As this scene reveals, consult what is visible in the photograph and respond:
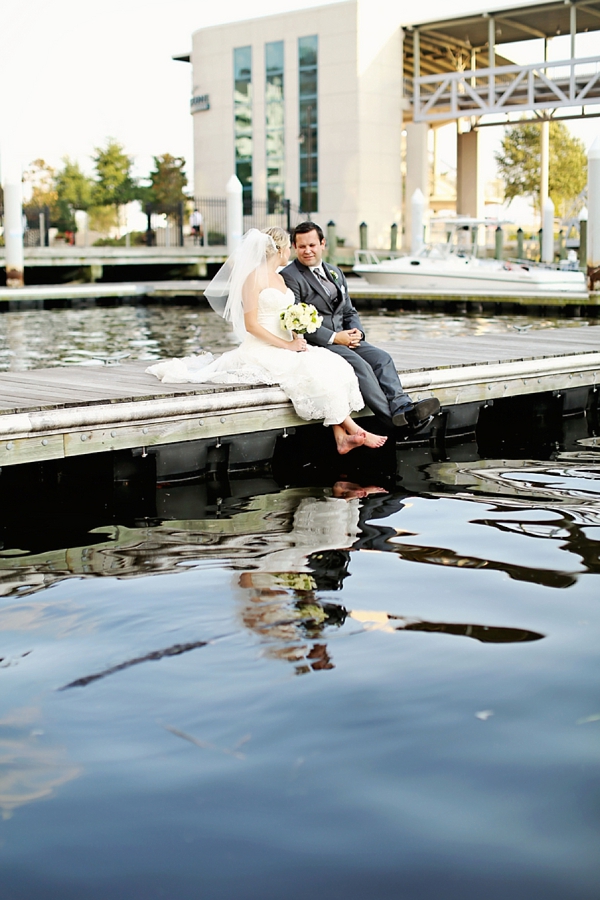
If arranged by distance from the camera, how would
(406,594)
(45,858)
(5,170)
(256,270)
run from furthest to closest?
(5,170)
(256,270)
(406,594)
(45,858)

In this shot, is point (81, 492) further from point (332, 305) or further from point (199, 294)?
point (199, 294)

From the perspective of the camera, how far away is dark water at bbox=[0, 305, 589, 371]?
1405 centimetres

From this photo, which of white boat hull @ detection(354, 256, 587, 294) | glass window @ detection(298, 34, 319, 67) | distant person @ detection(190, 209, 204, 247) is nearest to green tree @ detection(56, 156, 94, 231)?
glass window @ detection(298, 34, 319, 67)

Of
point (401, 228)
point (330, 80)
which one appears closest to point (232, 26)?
point (330, 80)

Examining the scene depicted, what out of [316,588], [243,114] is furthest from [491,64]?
[316,588]

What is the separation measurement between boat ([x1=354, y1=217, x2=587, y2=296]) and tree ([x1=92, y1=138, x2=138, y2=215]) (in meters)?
26.7

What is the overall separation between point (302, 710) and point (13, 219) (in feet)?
75.3

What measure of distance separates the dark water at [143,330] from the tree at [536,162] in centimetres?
2868

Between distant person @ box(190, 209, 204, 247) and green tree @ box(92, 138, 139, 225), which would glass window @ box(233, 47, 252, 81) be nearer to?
distant person @ box(190, 209, 204, 247)

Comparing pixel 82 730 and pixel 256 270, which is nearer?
pixel 82 730

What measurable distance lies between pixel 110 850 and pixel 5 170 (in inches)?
939

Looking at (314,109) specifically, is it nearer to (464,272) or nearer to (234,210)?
(234,210)

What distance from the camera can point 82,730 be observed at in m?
3.26

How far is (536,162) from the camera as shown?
47.4 m
